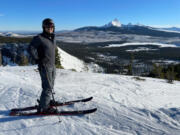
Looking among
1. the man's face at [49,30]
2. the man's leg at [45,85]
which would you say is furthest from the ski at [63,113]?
A: the man's face at [49,30]

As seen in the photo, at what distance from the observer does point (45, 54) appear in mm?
4457

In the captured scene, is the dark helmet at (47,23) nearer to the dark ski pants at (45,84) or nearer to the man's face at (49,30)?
the man's face at (49,30)

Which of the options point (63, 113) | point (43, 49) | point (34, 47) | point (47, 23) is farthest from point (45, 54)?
point (63, 113)

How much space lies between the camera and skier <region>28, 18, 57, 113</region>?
170 inches

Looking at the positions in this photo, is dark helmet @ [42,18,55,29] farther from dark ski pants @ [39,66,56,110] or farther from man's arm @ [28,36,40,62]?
dark ski pants @ [39,66,56,110]

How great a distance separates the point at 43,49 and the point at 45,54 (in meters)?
0.13

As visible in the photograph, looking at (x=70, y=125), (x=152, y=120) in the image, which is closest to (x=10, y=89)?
(x=70, y=125)

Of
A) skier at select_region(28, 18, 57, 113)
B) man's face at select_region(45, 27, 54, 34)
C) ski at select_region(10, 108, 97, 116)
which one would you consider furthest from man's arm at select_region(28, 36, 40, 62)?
ski at select_region(10, 108, 97, 116)

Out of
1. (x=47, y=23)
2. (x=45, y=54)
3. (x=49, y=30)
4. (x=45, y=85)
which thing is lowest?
(x=45, y=85)

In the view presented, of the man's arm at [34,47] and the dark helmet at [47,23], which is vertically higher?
the dark helmet at [47,23]

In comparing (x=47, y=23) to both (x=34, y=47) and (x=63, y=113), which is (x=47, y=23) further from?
(x=63, y=113)

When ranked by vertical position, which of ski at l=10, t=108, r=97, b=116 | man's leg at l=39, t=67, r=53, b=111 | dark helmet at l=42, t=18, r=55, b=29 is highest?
dark helmet at l=42, t=18, r=55, b=29

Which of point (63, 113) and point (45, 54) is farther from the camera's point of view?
point (63, 113)

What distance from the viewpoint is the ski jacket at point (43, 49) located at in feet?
14.1
